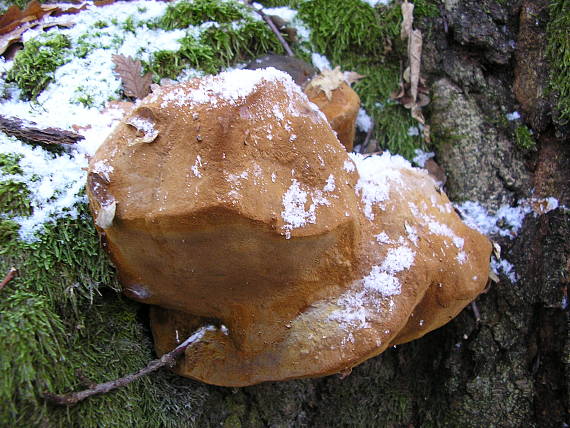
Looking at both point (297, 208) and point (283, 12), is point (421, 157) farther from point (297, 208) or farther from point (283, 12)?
point (297, 208)

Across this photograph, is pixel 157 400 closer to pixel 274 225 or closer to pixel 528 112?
pixel 274 225

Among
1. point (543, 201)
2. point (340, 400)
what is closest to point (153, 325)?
point (340, 400)

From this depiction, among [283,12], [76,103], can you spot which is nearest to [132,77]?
[76,103]

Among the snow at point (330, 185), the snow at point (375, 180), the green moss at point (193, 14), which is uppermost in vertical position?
the green moss at point (193, 14)

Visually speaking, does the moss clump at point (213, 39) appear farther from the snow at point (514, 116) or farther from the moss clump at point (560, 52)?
the moss clump at point (560, 52)

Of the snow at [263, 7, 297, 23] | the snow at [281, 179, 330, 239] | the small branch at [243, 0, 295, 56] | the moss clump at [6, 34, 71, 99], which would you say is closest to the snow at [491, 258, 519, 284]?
the snow at [281, 179, 330, 239]

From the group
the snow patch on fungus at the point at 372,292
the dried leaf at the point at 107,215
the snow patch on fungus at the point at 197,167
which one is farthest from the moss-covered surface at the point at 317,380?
the snow patch on fungus at the point at 372,292
